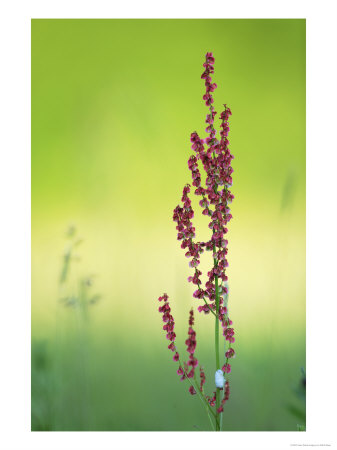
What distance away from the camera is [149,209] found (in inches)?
69.1

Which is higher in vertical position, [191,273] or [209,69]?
[209,69]

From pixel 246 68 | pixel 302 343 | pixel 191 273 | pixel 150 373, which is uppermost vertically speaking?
pixel 246 68

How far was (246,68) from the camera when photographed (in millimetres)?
1785

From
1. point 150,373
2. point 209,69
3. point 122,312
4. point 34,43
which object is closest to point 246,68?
point 209,69

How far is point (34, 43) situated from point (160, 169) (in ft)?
2.13

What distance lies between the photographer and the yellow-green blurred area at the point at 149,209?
171 centimetres

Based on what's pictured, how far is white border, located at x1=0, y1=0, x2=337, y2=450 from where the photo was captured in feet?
5.47

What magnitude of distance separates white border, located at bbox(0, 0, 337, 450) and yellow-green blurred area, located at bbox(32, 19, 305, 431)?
0.04 meters

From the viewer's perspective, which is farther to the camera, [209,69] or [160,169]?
[160,169]
